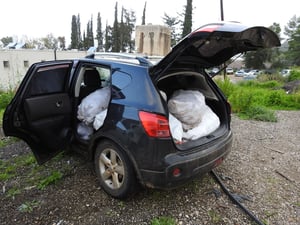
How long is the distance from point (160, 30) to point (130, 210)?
6.67 m

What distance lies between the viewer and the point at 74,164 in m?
3.42

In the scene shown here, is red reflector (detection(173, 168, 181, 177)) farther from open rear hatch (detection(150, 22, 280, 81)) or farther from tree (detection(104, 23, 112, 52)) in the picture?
tree (detection(104, 23, 112, 52))

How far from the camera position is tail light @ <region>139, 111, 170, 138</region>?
213 cm

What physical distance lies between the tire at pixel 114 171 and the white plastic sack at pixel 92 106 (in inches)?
22.3

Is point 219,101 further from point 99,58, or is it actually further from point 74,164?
point 74,164

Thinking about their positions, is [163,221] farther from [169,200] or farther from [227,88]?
[227,88]

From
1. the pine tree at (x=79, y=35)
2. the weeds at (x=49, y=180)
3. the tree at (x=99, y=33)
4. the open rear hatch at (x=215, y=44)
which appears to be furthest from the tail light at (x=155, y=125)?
the pine tree at (x=79, y=35)

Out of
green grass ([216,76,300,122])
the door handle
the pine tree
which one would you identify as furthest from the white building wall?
the pine tree

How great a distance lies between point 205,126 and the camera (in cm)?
281

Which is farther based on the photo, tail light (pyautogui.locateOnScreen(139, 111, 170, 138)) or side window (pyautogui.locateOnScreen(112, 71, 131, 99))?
side window (pyautogui.locateOnScreen(112, 71, 131, 99))

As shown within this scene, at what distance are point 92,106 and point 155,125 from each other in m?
1.28

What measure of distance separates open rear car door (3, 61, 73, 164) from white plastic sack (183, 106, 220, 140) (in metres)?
1.67

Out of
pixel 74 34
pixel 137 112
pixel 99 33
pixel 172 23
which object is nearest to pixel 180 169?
pixel 137 112

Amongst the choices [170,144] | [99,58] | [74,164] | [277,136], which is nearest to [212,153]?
[170,144]
